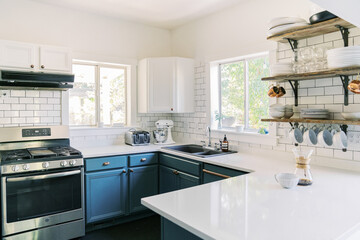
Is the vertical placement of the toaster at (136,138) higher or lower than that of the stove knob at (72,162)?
higher

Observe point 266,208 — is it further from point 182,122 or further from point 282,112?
point 182,122

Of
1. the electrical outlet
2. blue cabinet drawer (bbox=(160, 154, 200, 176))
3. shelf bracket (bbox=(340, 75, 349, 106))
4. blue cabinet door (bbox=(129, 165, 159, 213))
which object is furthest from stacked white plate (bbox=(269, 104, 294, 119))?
the electrical outlet

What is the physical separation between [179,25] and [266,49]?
169 centimetres

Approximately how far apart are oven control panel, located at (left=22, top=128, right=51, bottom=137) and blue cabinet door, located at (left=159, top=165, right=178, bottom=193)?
142 centimetres

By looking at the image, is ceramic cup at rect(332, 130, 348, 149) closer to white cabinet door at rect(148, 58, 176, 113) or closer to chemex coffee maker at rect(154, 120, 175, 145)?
white cabinet door at rect(148, 58, 176, 113)

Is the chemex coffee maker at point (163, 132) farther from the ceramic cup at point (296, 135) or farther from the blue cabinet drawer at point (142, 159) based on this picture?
the ceramic cup at point (296, 135)

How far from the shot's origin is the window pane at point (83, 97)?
3.66m

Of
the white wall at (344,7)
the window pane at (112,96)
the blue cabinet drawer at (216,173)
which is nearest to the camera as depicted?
the white wall at (344,7)

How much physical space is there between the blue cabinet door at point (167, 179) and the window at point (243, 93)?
0.92 meters

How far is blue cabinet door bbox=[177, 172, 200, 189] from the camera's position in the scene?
2900mm

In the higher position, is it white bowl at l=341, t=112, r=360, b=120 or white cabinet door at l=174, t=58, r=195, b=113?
white cabinet door at l=174, t=58, r=195, b=113

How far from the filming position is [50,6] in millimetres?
3367

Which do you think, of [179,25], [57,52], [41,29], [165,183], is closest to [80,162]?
[165,183]

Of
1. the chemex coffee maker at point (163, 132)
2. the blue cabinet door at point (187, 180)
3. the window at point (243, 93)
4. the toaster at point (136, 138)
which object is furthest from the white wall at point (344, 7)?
the chemex coffee maker at point (163, 132)
